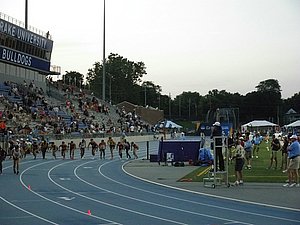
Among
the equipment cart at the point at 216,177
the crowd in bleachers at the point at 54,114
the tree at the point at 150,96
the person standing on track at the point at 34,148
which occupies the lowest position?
the equipment cart at the point at 216,177

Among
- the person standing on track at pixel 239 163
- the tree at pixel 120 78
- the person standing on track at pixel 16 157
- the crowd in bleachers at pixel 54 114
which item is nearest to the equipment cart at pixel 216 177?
the person standing on track at pixel 239 163

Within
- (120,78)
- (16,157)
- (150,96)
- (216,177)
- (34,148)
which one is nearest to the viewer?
(216,177)

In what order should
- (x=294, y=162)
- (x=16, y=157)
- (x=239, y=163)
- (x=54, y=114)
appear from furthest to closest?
(x=54, y=114)
(x=16, y=157)
(x=239, y=163)
(x=294, y=162)

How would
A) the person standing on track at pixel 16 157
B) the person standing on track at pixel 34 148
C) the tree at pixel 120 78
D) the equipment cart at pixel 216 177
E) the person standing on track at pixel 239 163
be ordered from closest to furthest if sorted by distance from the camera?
the person standing on track at pixel 239 163 → the equipment cart at pixel 216 177 → the person standing on track at pixel 16 157 → the person standing on track at pixel 34 148 → the tree at pixel 120 78

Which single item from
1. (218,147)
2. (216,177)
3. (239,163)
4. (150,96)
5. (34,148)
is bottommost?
(216,177)

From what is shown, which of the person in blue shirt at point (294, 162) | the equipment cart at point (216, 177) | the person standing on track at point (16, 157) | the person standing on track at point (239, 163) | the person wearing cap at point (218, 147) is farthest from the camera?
the person standing on track at point (16, 157)

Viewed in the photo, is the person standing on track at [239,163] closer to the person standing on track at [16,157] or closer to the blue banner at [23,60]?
the person standing on track at [16,157]

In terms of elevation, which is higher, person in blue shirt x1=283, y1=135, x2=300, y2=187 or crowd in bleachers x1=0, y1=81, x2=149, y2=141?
crowd in bleachers x1=0, y1=81, x2=149, y2=141

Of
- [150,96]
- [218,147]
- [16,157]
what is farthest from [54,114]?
[150,96]

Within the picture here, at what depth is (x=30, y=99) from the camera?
51.7 m

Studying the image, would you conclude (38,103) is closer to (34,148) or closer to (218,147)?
(34,148)

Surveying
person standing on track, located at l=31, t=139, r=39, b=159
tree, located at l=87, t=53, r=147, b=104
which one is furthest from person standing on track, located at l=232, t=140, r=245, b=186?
tree, located at l=87, t=53, r=147, b=104

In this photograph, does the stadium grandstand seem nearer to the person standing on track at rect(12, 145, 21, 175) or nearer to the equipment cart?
the person standing on track at rect(12, 145, 21, 175)

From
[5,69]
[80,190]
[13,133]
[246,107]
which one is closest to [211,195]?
[80,190]
